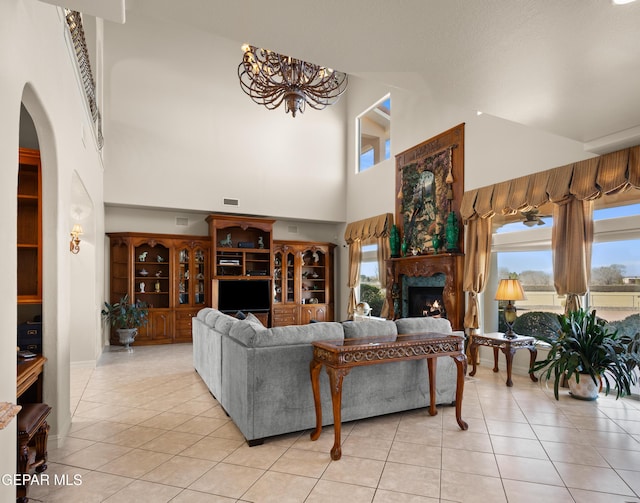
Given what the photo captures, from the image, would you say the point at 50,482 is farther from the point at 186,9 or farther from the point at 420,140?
the point at 420,140

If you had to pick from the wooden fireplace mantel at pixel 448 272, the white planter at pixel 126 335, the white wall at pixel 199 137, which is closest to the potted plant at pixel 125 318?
the white planter at pixel 126 335

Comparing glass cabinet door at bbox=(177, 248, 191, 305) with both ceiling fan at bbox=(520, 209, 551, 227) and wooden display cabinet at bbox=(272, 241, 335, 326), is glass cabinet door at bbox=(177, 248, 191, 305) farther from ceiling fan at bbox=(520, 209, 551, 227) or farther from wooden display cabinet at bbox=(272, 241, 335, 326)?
ceiling fan at bbox=(520, 209, 551, 227)

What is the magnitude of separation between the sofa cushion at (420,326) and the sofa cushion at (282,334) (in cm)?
74

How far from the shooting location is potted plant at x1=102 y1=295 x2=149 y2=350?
7.39 metres

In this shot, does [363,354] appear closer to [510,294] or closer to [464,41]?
[464,41]

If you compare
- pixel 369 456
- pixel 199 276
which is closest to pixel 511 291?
pixel 369 456

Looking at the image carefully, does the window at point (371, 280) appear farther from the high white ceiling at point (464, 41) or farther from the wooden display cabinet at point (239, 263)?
the high white ceiling at point (464, 41)

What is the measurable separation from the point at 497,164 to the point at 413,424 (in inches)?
158

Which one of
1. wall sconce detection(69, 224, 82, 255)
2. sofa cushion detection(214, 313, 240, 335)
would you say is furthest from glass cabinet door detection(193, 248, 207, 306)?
sofa cushion detection(214, 313, 240, 335)

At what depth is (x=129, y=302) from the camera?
8.06 m

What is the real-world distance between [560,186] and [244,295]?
6.39 meters

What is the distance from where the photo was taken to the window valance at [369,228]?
27.2 ft

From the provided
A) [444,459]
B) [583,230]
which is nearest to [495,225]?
[583,230]

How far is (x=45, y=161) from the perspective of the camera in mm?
3078
